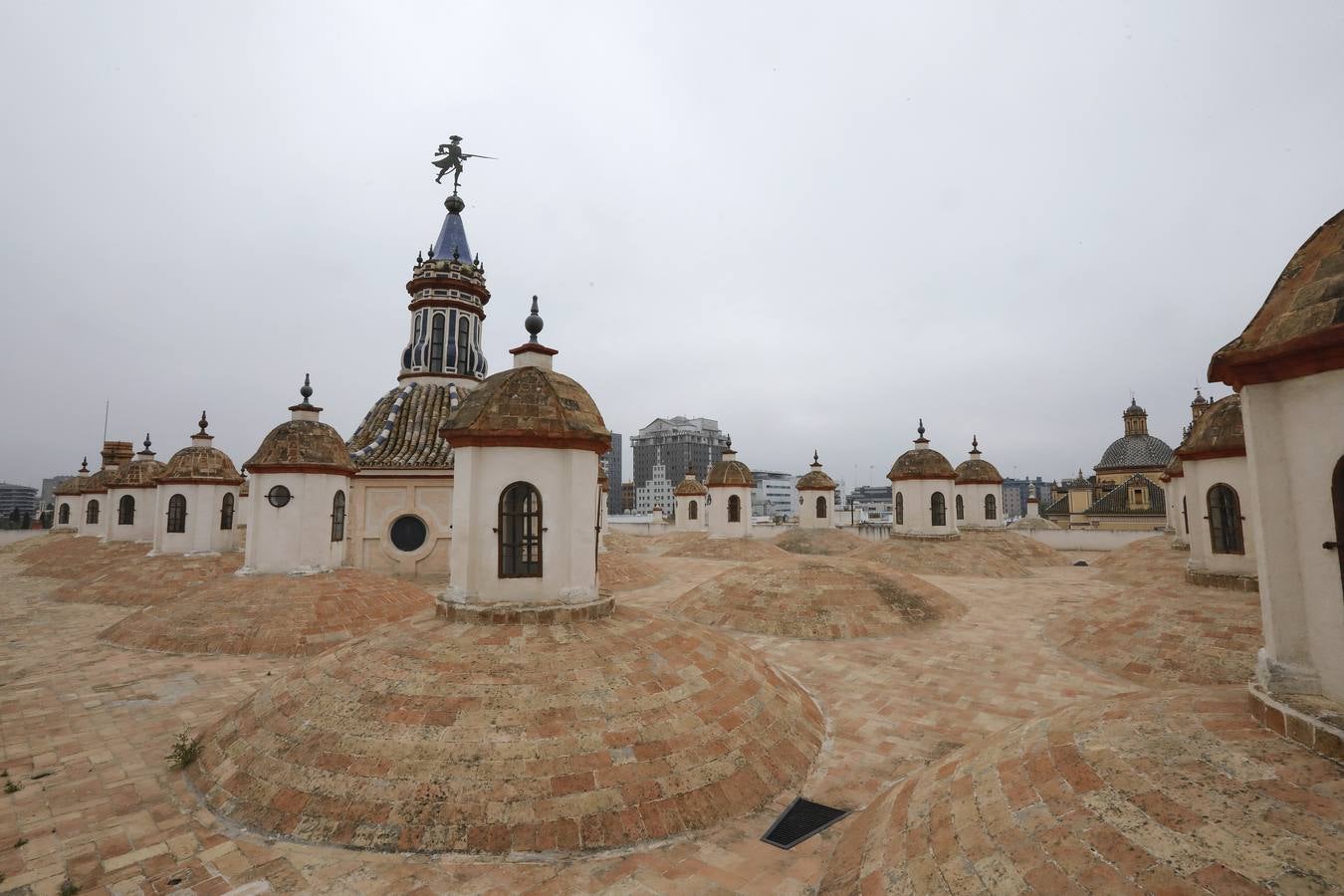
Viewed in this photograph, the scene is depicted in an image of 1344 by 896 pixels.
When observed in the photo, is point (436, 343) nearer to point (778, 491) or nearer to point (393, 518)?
point (393, 518)

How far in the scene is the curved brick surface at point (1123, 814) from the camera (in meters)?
2.97

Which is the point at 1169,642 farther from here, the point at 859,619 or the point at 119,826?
the point at 119,826

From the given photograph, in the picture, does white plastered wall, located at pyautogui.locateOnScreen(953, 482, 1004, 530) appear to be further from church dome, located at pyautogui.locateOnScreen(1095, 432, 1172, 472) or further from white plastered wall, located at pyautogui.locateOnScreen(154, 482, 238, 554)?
white plastered wall, located at pyautogui.locateOnScreen(154, 482, 238, 554)

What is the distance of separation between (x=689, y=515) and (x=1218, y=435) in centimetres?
2882

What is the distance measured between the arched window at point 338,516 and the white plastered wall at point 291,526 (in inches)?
10.6

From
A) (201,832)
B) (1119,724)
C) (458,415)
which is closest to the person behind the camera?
(1119,724)

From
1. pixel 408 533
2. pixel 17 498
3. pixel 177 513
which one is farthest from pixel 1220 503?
pixel 17 498

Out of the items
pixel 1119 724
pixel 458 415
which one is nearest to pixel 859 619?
pixel 1119 724

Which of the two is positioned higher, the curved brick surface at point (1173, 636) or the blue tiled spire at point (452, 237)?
the blue tiled spire at point (452, 237)

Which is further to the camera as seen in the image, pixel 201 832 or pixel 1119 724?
pixel 201 832

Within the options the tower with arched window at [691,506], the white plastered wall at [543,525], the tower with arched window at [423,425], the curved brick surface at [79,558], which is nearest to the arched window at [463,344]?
the tower with arched window at [423,425]

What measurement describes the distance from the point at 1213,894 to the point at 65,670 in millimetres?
16010

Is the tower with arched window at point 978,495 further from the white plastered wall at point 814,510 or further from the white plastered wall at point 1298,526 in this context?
the white plastered wall at point 1298,526

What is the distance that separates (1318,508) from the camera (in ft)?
12.7
